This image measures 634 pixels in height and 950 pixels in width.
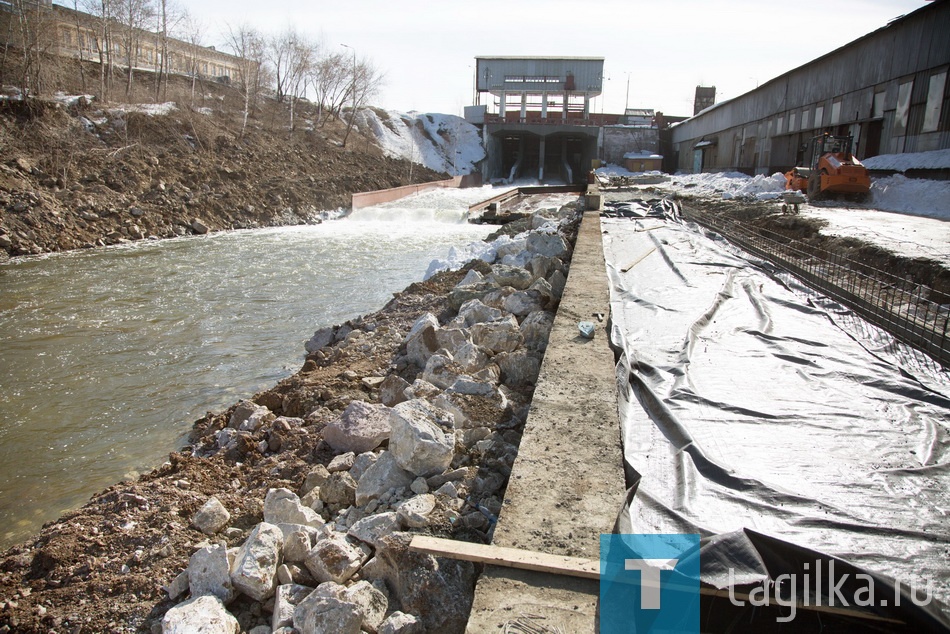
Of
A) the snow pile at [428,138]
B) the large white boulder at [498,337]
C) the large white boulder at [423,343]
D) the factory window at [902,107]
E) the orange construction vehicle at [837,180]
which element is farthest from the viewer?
the snow pile at [428,138]

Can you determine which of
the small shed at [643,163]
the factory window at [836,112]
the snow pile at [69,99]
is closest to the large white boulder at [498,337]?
the snow pile at [69,99]

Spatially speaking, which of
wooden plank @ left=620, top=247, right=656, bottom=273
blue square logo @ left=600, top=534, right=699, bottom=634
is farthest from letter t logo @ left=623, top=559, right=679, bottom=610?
wooden plank @ left=620, top=247, right=656, bottom=273

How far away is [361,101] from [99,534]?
146 ft

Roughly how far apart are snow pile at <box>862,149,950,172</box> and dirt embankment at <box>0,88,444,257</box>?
19.5 meters

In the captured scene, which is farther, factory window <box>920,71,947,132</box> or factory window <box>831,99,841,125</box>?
factory window <box>831,99,841,125</box>

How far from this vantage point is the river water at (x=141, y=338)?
16.2 ft

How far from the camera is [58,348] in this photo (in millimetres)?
7816


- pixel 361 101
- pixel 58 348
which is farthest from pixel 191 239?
pixel 361 101

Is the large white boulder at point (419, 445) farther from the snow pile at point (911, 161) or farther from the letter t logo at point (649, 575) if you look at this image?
the snow pile at point (911, 161)

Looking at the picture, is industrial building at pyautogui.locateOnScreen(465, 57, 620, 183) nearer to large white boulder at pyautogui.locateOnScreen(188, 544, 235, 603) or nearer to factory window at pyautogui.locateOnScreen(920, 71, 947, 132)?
factory window at pyautogui.locateOnScreen(920, 71, 947, 132)

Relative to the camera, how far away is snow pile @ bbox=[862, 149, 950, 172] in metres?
15.7

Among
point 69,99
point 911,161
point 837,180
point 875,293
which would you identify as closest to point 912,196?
point 837,180

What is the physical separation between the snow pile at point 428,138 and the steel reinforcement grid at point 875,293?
36.0m

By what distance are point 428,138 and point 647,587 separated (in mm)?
49891
